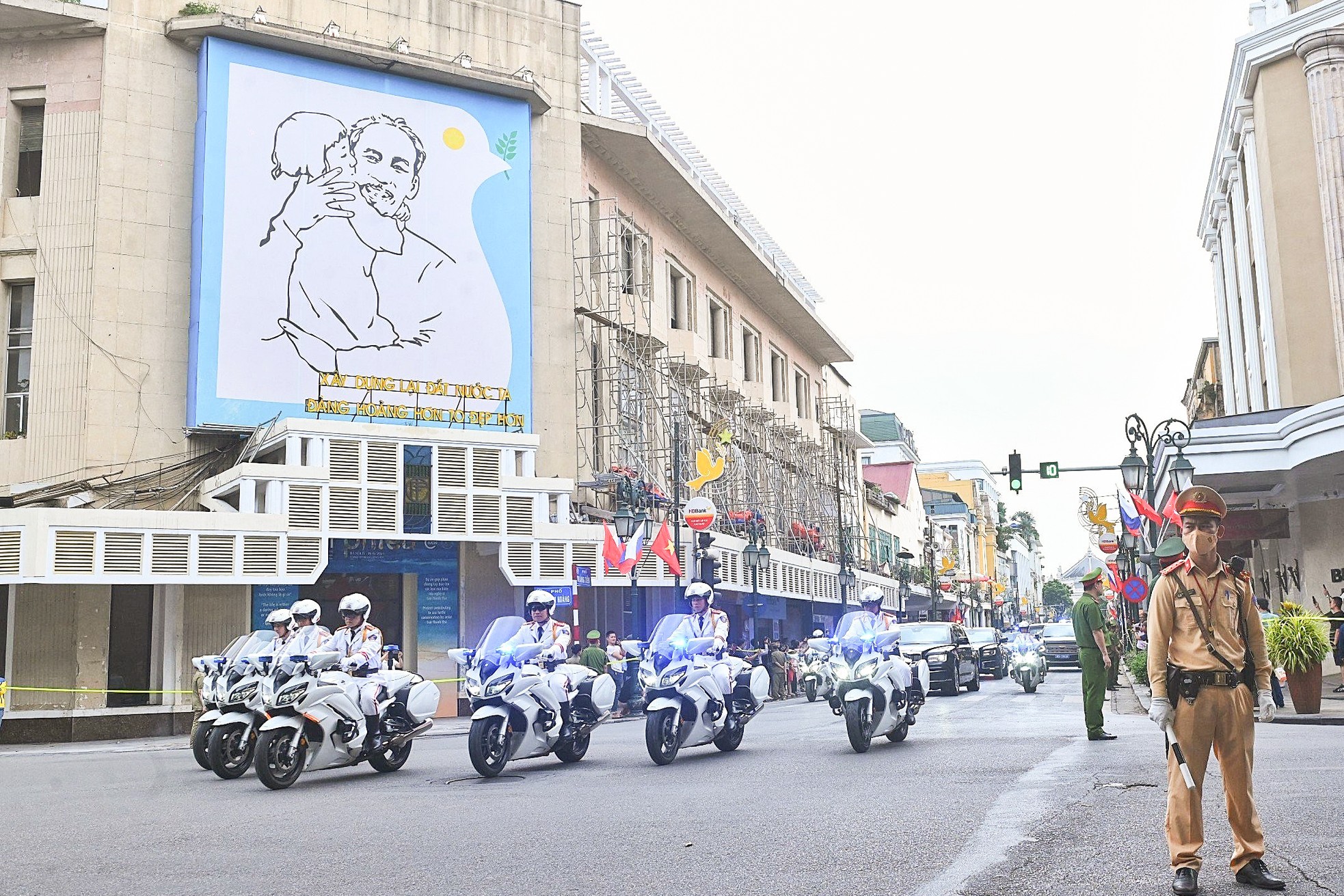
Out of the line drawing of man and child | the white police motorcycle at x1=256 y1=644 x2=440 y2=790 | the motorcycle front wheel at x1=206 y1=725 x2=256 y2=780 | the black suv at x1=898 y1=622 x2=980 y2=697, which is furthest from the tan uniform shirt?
the line drawing of man and child

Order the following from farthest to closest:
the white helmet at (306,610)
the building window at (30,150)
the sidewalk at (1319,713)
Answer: the building window at (30,150)
the sidewalk at (1319,713)
the white helmet at (306,610)

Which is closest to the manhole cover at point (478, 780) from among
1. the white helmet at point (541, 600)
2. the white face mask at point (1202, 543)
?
the white helmet at point (541, 600)

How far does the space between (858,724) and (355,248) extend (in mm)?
19901

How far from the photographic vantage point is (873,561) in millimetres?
65938

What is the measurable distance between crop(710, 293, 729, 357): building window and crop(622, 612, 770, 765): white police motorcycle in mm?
32169

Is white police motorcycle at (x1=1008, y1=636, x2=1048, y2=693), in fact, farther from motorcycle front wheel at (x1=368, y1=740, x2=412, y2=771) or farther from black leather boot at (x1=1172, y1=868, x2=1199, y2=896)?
black leather boot at (x1=1172, y1=868, x2=1199, y2=896)

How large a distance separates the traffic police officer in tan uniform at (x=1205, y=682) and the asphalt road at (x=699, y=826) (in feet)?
1.04

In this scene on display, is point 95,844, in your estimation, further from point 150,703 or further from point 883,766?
point 150,703

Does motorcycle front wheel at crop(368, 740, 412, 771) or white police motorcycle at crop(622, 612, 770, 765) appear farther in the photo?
motorcycle front wheel at crop(368, 740, 412, 771)

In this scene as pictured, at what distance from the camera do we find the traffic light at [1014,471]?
3272 centimetres

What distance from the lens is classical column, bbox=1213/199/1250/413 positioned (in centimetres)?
4491

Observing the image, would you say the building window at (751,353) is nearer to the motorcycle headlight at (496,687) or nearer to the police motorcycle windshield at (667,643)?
the police motorcycle windshield at (667,643)

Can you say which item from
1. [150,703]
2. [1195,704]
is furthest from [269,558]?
[1195,704]

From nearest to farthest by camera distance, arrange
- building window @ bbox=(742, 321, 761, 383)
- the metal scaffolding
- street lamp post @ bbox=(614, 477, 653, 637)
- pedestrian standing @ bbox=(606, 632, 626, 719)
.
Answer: pedestrian standing @ bbox=(606, 632, 626, 719) → street lamp post @ bbox=(614, 477, 653, 637) → the metal scaffolding → building window @ bbox=(742, 321, 761, 383)
